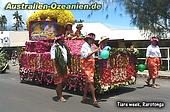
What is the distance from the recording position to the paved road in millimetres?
9938

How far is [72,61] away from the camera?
11867mm

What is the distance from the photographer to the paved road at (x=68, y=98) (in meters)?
9.94

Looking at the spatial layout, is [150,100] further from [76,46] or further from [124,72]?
[76,46]

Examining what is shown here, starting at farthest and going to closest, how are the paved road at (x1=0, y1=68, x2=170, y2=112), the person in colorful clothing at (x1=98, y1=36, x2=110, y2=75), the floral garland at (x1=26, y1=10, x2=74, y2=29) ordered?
the floral garland at (x1=26, y1=10, x2=74, y2=29) < the person in colorful clothing at (x1=98, y1=36, x2=110, y2=75) < the paved road at (x1=0, y1=68, x2=170, y2=112)

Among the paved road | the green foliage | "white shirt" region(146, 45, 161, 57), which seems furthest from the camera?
the green foliage

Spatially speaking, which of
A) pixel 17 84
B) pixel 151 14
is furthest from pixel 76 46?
pixel 151 14

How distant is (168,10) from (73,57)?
16.9 m

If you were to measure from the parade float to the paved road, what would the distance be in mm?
342

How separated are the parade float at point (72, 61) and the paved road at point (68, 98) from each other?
0.34m

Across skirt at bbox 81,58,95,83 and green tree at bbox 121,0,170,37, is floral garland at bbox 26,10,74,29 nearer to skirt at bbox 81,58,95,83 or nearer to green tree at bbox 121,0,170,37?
skirt at bbox 81,58,95,83

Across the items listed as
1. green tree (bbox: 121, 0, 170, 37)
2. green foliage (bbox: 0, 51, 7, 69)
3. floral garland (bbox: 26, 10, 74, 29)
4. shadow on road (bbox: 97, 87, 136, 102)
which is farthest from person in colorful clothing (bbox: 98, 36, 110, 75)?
green tree (bbox: 121, 0, 170, 37)

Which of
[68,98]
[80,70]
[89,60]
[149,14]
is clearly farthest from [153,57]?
[149,14]

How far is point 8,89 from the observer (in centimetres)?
1359

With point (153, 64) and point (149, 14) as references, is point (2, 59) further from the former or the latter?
point (153, 64)
